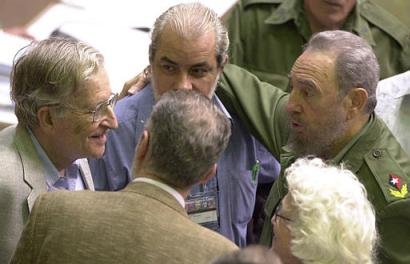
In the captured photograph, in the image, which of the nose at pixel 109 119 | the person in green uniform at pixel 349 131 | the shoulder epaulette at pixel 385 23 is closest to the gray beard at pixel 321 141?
the person in green uniform at pixel 349 131

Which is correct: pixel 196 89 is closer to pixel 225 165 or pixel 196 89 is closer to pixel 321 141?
pixel 225 165

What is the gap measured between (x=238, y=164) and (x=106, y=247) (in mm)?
1244

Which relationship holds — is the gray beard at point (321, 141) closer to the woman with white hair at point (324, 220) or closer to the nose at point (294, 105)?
the nose at point (294, 105)

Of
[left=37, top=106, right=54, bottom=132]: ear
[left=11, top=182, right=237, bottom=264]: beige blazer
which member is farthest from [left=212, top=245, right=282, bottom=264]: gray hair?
[left=37, top=106, right=54, bottom=132]: ear

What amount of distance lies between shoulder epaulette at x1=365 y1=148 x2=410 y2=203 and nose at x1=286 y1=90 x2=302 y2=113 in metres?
0.30

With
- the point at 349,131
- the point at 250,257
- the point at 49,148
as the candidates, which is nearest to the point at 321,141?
the point at 349,131

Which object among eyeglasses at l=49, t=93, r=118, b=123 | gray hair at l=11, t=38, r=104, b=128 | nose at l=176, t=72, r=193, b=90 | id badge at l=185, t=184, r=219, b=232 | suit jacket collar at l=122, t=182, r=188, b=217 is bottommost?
id badge at l=185, t=184, r=219, b=232

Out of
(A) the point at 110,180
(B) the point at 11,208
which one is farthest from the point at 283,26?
(B) the point at 11,208

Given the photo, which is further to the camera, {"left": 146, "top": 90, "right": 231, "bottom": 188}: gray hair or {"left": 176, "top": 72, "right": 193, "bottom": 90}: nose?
{"left": 176, "top": 72, "right": 193, "bottom": 90}: nose

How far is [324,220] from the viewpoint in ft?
7.97

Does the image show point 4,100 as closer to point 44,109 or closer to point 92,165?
point 92,165

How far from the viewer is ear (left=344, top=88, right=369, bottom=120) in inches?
123

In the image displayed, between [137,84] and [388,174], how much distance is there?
1.00 m

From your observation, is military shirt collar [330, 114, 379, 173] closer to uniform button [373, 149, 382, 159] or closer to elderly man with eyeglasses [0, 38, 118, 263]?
uniform button [373, 149, 382, 159]
